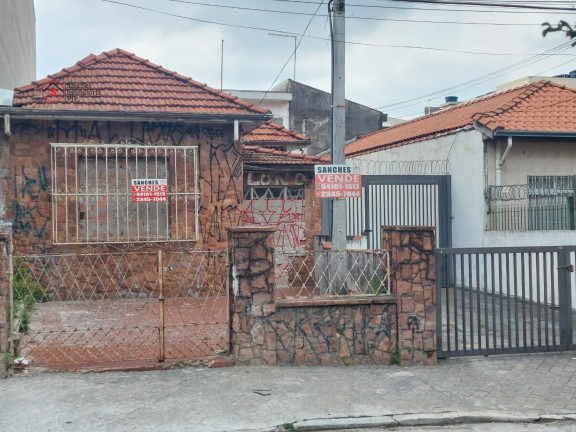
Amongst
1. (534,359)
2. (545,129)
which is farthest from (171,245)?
(545,129)

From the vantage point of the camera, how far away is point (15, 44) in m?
17.1

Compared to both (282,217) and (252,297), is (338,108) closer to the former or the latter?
(252,297)

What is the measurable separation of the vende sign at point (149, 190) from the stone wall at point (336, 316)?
14.9 ft

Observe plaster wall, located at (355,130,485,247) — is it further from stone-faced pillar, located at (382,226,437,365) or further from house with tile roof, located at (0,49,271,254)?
stone-faced pillar, located at (382,226,437,365)

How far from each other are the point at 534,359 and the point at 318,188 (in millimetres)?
3746

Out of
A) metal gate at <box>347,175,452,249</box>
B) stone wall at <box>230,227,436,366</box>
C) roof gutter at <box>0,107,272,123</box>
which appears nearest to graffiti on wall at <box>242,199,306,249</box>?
metal gate at <box>347,175,452,249</box>

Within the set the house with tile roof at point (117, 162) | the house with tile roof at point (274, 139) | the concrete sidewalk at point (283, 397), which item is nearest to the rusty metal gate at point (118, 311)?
the house with tile roof at point (117, 162)

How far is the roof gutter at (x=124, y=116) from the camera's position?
33.7 ft

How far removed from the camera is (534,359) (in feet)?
24.2

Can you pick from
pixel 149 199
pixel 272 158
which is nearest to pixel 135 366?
pixel 149 199

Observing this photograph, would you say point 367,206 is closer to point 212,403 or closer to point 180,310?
point 180,310

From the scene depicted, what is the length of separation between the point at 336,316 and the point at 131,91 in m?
6.83

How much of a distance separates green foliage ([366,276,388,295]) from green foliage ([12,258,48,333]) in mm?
4548

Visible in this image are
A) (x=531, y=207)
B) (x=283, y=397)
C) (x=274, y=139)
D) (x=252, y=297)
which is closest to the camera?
(x=283, y=397)
